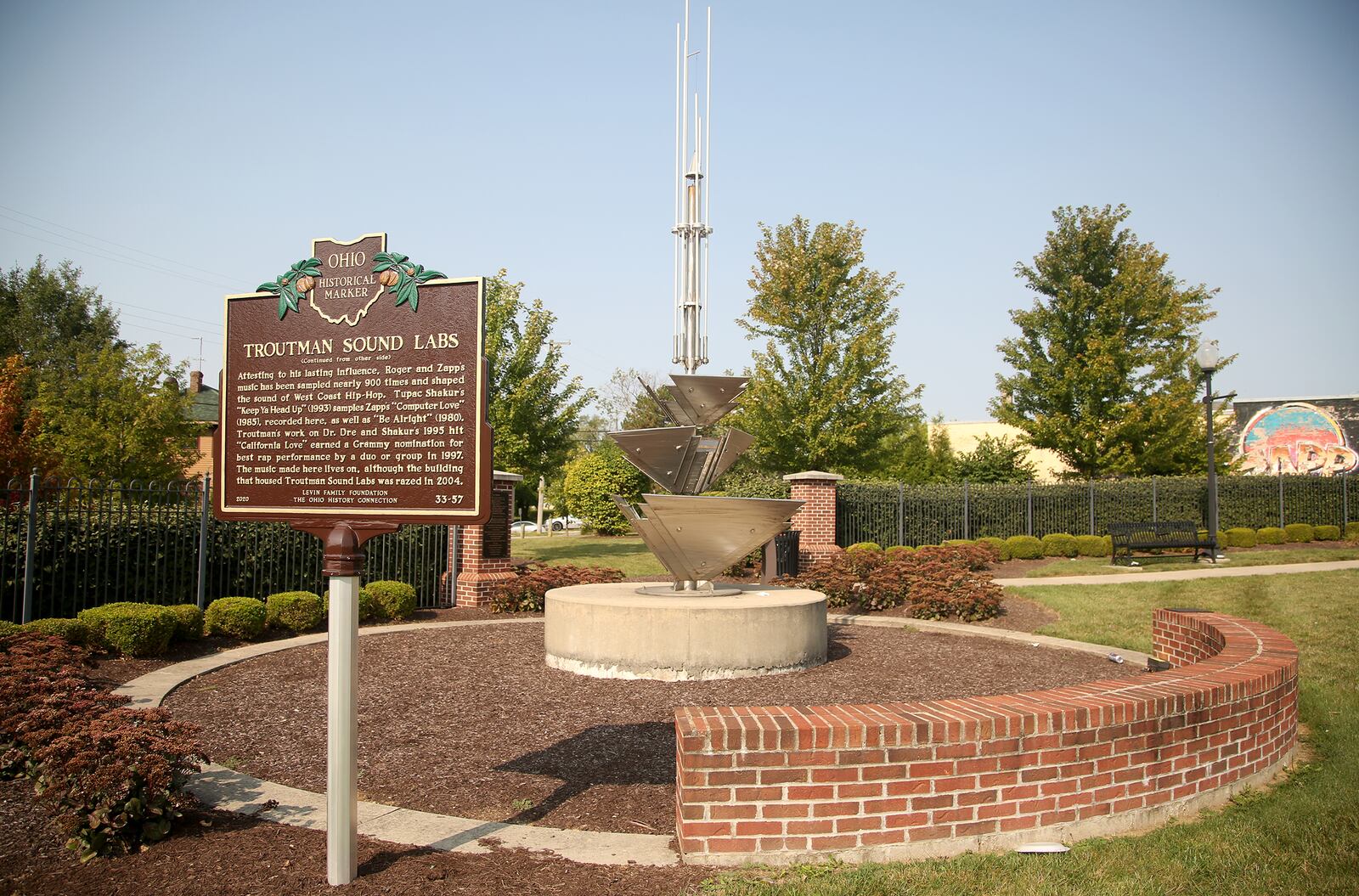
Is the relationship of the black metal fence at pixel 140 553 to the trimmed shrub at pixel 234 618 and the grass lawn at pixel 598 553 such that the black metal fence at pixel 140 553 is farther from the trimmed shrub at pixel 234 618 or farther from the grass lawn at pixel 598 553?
the grass lawn at pixel 598 553

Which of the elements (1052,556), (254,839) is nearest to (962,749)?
(254,839)

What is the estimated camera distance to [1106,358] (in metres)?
27.4

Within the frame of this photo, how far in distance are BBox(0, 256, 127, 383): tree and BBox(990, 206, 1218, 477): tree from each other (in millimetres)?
40076

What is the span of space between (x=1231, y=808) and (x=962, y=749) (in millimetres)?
1986

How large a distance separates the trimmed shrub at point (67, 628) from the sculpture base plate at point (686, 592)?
596 cm

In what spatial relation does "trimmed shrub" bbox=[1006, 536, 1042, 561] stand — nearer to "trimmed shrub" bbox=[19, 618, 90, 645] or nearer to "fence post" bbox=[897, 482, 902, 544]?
"fence post" bbox=[897, 482, 902, 544]

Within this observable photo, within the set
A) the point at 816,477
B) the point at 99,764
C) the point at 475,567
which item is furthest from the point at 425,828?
the point at 816,477

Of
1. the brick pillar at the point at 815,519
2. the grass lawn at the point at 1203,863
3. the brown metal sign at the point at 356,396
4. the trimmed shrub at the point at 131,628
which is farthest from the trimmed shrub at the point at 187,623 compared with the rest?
the brick pillar at the point at 815,519

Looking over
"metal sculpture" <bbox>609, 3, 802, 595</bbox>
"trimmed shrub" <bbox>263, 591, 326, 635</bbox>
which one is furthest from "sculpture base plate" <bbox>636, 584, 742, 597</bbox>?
"trimmed shrub" <bbox>263, 591, 326, 635</bbox>

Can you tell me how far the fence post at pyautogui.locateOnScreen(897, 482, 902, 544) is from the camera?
77.7 ft

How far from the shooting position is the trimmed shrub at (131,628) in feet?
32.7

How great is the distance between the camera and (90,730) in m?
4.65

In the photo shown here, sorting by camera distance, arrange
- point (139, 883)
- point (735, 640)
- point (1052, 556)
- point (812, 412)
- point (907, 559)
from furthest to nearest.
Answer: point (812, 412)
point (1052, 556)
point (907, 559)
point (735, 640)
point (139, 883)

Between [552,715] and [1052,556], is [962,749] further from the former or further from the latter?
[1052,556]
